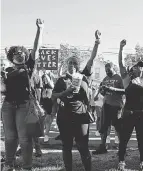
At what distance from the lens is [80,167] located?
17.5 ft

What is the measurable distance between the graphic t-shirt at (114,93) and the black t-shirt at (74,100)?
203cm

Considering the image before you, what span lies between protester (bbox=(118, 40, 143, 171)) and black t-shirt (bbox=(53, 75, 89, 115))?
916 mm

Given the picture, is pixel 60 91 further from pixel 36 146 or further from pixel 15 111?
pixel 36 146

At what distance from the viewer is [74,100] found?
442 centimetres

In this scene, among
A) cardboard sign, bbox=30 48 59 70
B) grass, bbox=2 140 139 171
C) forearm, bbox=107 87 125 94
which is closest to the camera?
grass, bbox=2 140 139 171

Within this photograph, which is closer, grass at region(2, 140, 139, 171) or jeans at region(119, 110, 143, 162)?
jeans at region(119, 110, 143, 162)

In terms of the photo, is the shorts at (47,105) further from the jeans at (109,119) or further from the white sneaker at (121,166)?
the white sneaker at (121,166)

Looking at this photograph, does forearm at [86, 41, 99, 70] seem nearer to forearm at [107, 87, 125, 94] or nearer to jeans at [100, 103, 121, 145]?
forearm at [107, 87, 125, 94]

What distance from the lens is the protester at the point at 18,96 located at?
4324 millimetres

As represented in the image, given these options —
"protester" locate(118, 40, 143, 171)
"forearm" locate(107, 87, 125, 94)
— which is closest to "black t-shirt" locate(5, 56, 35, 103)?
"protester" locate(118, 40, 143, 171)

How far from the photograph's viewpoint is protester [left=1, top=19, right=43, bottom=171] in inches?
170

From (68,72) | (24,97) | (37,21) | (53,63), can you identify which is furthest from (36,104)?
(53,63)

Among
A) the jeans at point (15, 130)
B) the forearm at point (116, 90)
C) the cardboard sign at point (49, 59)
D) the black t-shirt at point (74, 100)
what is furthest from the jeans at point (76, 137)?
the cardboard sign at point (49, 59)

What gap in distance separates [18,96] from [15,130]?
0.48 m
